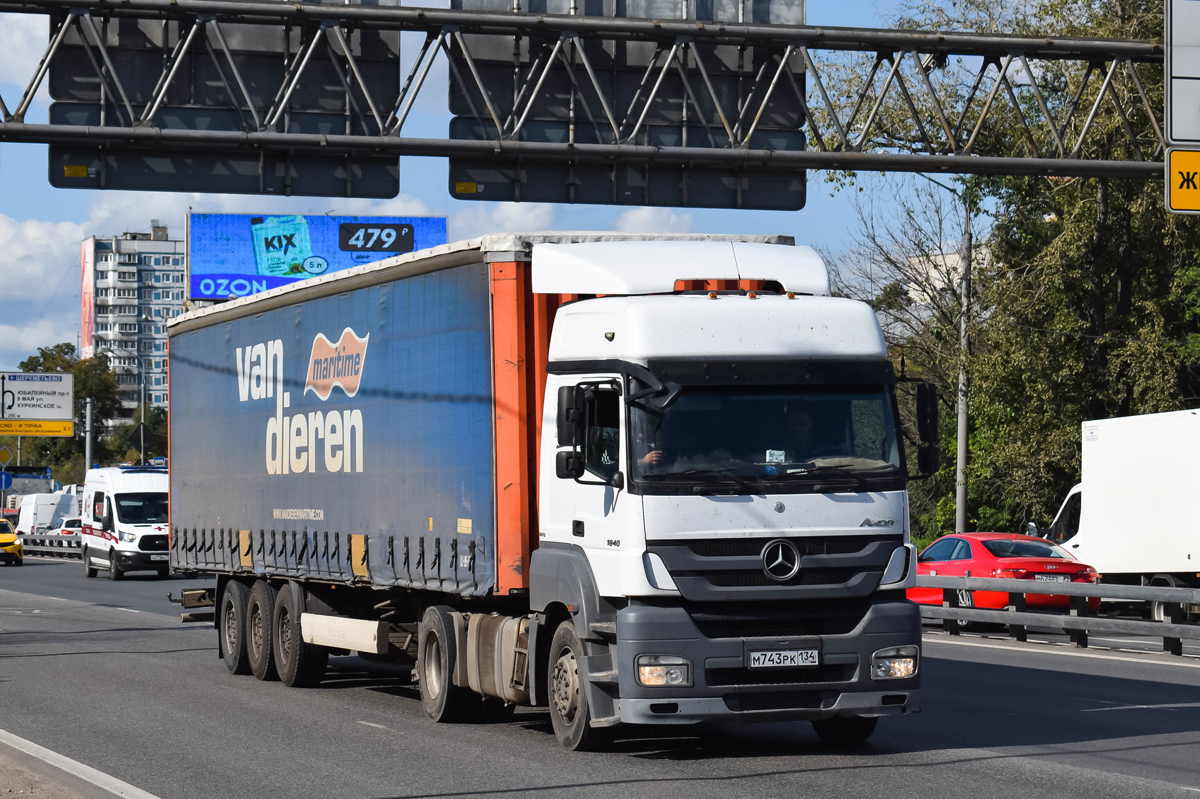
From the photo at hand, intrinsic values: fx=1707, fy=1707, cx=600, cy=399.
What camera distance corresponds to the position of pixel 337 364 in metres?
15.0

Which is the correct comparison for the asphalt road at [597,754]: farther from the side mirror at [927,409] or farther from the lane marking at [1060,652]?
the side mirror at [927,409]

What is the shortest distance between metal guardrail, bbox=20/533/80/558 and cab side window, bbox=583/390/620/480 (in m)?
51.6

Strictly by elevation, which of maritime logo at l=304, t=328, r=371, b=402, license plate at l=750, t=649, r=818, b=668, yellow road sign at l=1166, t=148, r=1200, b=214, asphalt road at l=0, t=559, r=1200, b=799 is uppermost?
yellow road sign at l=1166, t=148, r=1200, b=214

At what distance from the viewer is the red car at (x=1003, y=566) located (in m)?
23.3

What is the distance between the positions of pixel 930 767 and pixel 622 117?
441 inches

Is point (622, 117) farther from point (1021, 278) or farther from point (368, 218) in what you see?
point (368, 218)

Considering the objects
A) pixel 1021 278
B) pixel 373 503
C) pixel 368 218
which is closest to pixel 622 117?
pixel 373 503

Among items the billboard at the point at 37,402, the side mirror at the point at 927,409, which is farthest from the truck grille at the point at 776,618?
the billboard at the point at 37,402

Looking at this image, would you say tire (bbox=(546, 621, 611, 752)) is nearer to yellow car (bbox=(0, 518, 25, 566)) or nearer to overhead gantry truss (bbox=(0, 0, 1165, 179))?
overhead gantry truss (bbox=(0, 0, 1165, 179))

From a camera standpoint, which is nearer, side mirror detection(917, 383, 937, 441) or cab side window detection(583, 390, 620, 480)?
cab side window detection(583, 390, 620, 480)

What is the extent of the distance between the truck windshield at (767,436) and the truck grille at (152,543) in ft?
106

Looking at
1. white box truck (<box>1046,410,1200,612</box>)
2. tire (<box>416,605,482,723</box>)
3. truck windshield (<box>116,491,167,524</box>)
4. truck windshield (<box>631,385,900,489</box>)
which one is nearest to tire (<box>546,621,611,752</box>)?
truck windshield (<box>631,385,900,489</box>)

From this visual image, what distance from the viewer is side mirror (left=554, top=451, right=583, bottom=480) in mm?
10695

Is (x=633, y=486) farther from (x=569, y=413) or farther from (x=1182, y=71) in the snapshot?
(x=1182, y=71)
